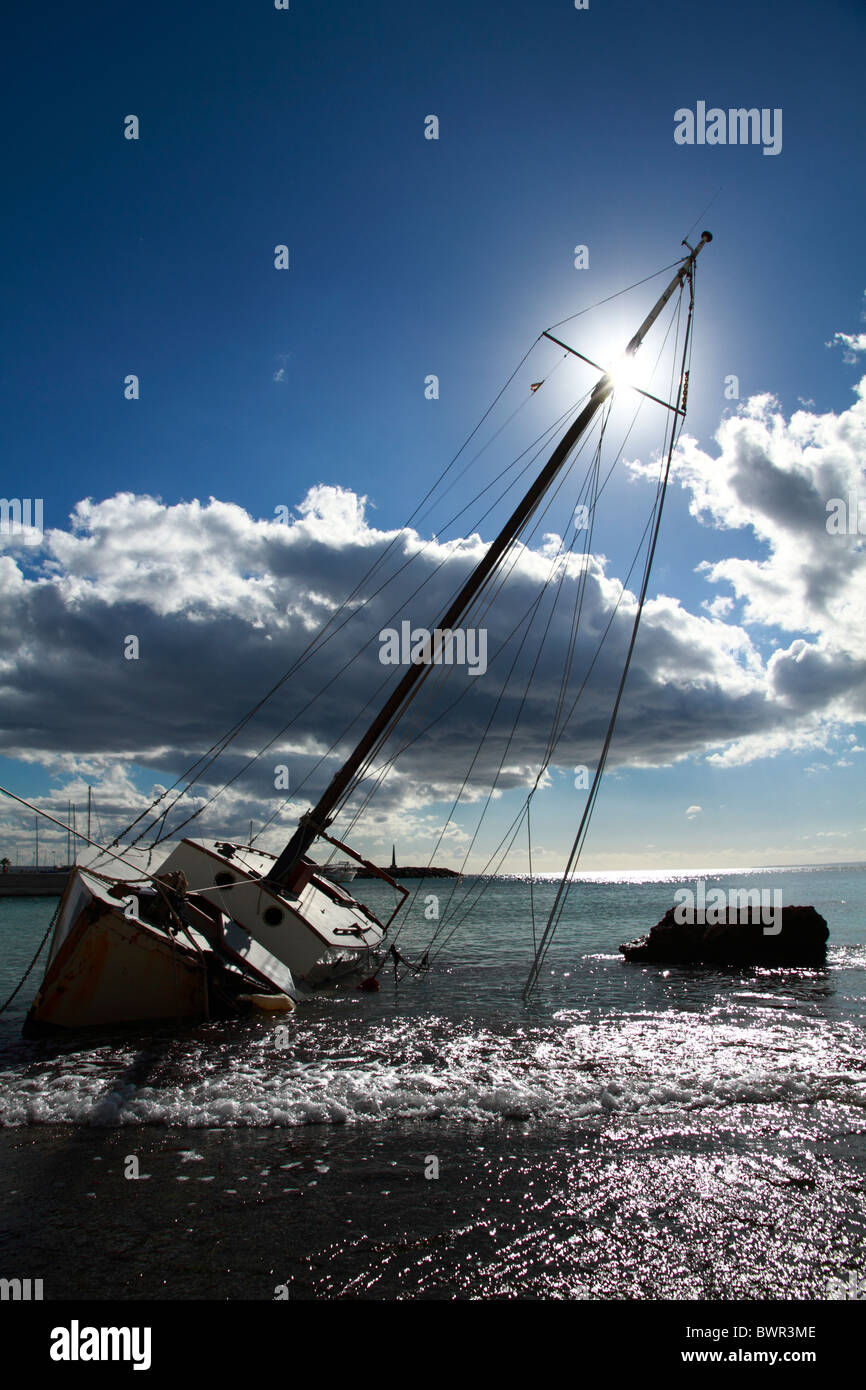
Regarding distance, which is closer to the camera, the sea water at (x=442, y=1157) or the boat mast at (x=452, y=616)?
the sea water at (x=442, y=1157)

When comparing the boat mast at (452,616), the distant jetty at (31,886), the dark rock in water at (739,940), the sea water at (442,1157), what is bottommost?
the distant jetty at (31,886)

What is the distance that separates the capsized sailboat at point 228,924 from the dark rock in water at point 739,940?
497 inches

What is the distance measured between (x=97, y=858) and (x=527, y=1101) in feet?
55.9

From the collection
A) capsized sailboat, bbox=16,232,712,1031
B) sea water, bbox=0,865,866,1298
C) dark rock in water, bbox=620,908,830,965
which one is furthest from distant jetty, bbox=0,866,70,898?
sea water, bbox=0,865,866,1298

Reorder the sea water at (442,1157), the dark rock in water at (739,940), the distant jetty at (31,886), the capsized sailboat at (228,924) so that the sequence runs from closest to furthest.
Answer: the sea water at (442,1157)
the capsized sailboat at (228,924)
the dark rock in water at (739,940)
the distant jetty at (31,886)

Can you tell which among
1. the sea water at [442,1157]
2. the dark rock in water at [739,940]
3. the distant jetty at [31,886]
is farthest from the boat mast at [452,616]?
the distant jetty at [31,886]

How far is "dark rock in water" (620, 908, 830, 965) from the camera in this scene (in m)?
26.2

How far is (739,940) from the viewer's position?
27.0m

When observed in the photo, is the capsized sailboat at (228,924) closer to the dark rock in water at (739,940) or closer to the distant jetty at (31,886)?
the dark rock in water at (739,940)

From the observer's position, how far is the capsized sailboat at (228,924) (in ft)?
46.0

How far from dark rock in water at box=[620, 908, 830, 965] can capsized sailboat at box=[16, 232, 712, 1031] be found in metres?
12.6

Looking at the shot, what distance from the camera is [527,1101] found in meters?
10.1
